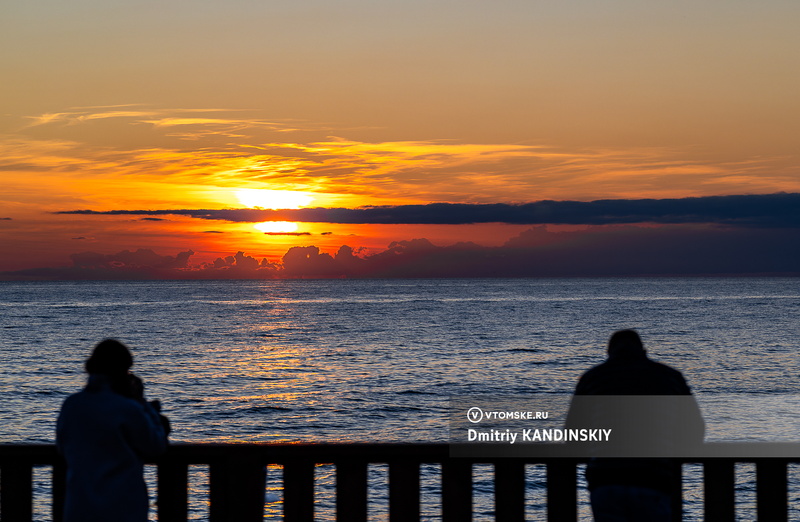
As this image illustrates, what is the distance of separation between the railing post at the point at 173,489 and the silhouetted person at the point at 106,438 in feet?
1.46


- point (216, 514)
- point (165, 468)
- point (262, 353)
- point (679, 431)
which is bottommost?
point (262, 353)

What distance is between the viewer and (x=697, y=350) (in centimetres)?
4966

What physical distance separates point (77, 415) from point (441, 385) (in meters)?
31.2

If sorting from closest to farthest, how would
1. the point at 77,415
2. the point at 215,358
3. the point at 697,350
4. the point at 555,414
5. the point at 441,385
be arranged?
the point at 77,415 → the point at 555,414 → the point at 441,385 → the point at 215,358 → the point at 697,350

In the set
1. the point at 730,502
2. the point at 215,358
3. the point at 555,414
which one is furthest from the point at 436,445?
the point at 215,358

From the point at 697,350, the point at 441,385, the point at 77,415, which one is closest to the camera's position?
the point at 77,415

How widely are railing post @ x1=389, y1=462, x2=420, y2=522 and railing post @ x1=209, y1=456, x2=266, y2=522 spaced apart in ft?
2.36

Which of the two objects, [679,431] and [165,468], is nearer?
[679,431]

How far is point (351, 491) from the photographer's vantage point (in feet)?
13.0

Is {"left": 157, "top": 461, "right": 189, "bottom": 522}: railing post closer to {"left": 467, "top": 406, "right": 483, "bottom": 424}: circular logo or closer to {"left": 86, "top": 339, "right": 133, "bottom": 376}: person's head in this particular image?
{"left": 86, "top": 339, "right": 133, "bottom": 376}: person's head

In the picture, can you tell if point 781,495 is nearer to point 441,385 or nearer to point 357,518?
point 357,518

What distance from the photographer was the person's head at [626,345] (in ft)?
12.0

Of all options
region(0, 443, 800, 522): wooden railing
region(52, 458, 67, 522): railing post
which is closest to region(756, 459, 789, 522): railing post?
region(0, 443, 800, 522): wooden railing

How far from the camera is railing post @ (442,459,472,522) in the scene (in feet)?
12.8
